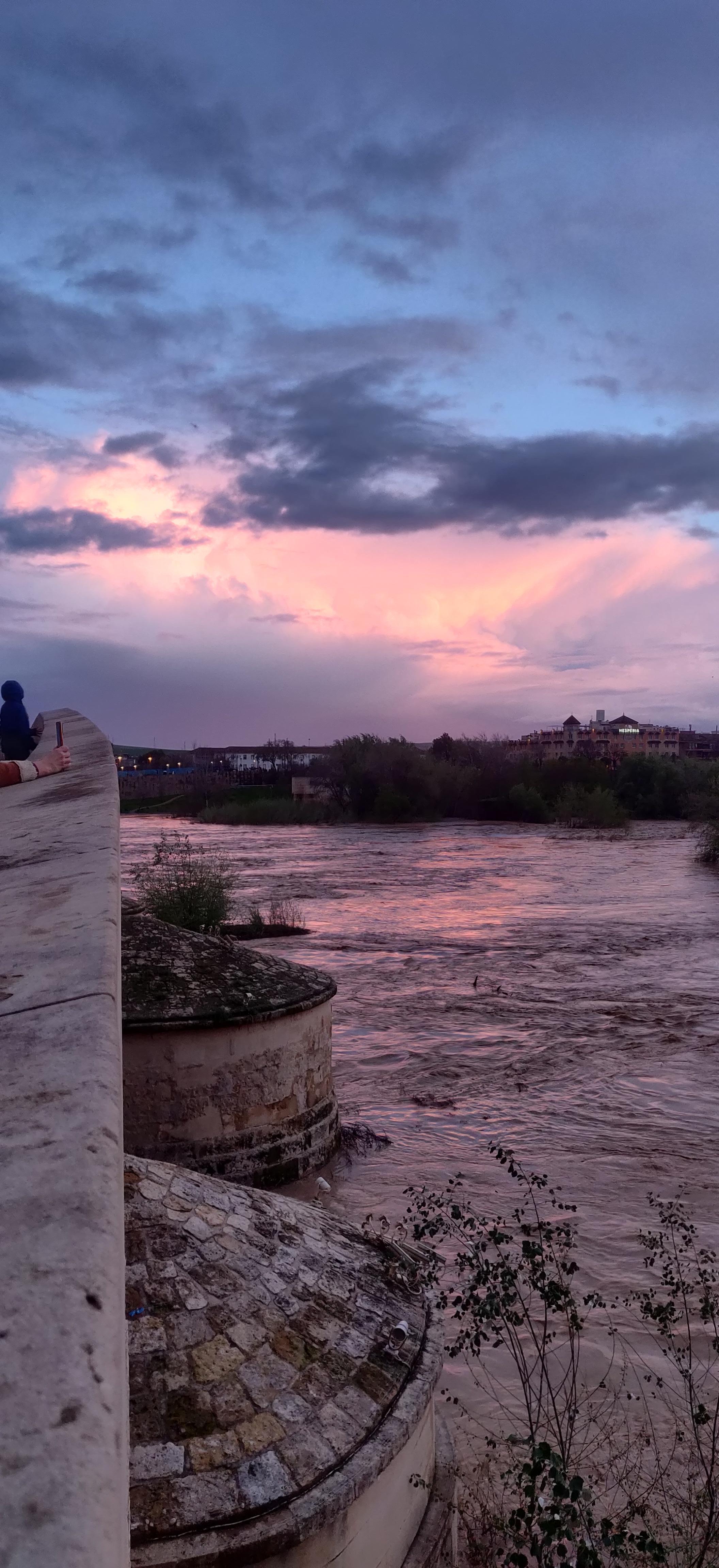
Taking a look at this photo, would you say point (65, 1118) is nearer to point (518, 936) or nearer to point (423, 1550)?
point (423, 1550)

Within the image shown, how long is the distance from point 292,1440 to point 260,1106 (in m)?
3.89

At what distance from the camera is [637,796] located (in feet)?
173

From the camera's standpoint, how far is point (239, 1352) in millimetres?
2906

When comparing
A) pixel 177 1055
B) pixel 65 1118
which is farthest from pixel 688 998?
pixel 65 1118

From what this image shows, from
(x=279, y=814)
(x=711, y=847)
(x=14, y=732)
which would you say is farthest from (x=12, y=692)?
(x=279, y=814)

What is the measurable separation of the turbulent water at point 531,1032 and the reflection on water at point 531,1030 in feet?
0.10

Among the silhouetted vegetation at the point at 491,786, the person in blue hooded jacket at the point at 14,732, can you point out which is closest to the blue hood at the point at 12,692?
the person in blue hooded jacket at the point at 14,732

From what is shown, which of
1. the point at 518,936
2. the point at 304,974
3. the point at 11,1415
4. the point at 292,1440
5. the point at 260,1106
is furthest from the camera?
the point at 518,936

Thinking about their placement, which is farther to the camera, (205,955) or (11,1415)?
(205,955)

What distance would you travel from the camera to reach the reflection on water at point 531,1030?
8242 millimetres

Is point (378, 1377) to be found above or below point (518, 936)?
above

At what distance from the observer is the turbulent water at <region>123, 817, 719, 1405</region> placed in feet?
26.8

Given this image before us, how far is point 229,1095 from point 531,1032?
7.21 m

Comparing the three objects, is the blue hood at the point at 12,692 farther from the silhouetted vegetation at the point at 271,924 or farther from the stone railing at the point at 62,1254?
the silhouetted vegetation at the point at 271,924
